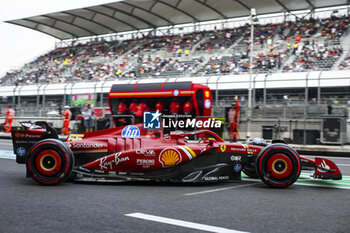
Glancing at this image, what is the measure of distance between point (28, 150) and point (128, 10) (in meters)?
34.0

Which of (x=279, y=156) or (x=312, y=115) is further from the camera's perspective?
(x=312, y=115)

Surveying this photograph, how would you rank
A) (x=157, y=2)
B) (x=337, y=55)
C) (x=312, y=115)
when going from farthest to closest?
(x=157, y=2) → (x=337, y=55) → (x=312, y=115)

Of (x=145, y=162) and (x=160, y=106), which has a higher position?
(x=160, y=106)

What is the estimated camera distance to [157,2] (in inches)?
1451

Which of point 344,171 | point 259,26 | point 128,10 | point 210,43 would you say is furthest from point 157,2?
point 344,171

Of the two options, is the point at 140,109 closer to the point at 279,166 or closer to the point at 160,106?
the point at 160,106

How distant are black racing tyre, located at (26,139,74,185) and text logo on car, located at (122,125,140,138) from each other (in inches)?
40.3

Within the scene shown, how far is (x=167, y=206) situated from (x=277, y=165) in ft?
7.35

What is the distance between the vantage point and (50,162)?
252 inches

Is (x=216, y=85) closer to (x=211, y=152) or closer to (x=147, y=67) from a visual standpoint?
(x=147, y=67)

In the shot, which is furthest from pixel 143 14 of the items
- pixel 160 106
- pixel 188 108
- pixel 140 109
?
pixel 188 108

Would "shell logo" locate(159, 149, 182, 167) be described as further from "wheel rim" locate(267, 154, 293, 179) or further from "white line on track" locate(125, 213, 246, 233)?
"white line on track" locate(125, 213, 246, 233)

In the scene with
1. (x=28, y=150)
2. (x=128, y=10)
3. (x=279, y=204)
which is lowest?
(x=279, y=204)

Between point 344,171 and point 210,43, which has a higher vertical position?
point 210,43
